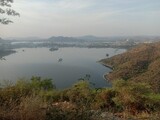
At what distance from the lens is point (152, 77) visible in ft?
197

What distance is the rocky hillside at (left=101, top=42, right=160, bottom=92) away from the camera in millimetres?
62850

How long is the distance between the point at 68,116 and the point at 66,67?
9191 centimetres

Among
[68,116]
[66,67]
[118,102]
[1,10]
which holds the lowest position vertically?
[66,67]

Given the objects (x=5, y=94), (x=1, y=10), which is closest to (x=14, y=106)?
(x=5, y=94)

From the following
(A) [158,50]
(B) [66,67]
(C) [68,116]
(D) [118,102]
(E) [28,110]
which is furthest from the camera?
(B) [66,67]

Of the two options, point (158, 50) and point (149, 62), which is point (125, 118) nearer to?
point (149, 62)

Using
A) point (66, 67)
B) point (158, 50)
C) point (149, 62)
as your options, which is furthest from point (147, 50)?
point (66, 67)

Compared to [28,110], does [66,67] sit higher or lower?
lower

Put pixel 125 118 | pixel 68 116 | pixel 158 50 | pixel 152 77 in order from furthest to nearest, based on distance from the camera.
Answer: pixel 158 50, pixel 152 77, pixel 125 118, pixel 68 116

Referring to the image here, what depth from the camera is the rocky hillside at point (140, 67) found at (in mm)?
62850

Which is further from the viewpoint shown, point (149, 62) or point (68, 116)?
point (149, 62)

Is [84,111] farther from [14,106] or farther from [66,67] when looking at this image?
[66,67]

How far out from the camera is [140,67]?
76.4 metres

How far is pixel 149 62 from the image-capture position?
7925 centimetres
